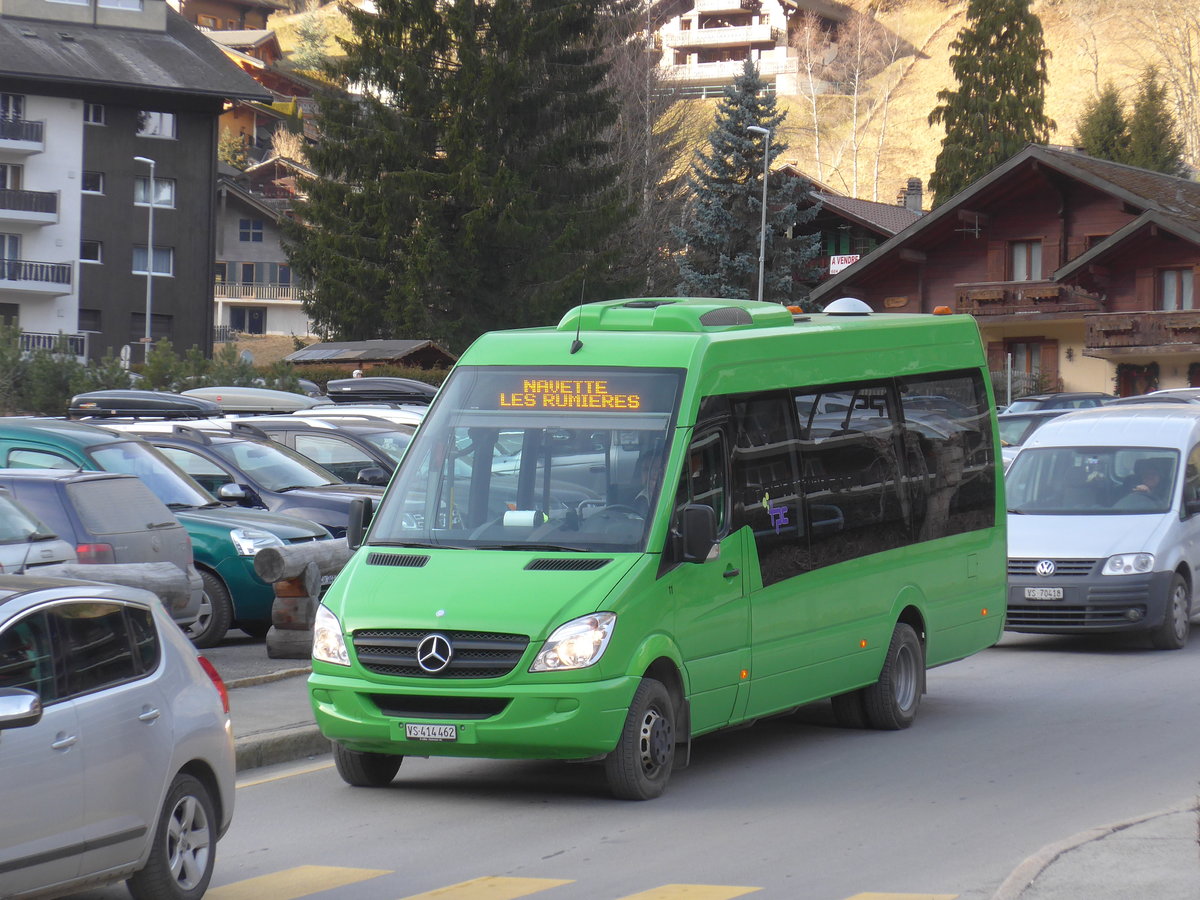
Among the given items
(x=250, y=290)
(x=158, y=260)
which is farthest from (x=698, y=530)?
(x=250, y=290)

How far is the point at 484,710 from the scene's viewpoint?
8.66m

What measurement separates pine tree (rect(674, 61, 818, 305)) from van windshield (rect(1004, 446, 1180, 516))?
1559 inches

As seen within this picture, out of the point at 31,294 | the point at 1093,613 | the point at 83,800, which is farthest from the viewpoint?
the point at 31,294

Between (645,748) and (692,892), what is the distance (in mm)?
1900

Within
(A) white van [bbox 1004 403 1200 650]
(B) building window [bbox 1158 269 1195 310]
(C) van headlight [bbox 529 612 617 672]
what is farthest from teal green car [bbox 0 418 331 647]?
(B) building window [bbox 1158 269 1195 310]

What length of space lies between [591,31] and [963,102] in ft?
96.9

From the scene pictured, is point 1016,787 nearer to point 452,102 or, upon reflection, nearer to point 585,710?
point 585,710

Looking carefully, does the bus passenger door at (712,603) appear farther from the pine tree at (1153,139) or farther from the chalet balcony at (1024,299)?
the pine tree at (1153,139)

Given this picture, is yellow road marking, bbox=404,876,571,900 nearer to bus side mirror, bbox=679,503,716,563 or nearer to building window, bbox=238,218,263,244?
bus side mirror, bbox=679,503,716,563

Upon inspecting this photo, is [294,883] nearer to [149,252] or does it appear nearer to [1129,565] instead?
[1129,565]

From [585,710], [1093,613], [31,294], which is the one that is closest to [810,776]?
[585,710]

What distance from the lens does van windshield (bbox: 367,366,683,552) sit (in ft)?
30.5

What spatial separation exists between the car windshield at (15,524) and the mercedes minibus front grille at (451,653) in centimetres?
341

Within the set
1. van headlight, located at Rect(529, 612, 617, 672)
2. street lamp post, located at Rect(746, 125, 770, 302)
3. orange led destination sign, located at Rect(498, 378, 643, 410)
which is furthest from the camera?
street lamp post, located at Rect(746, 125, 770, 302)
